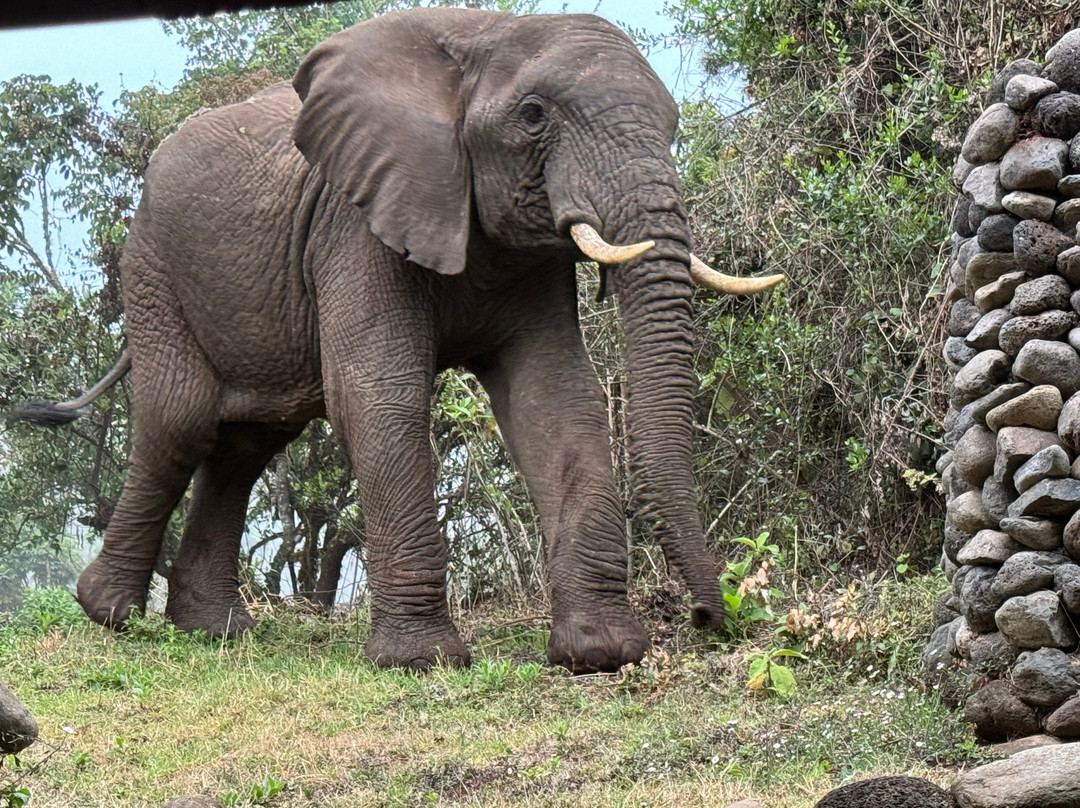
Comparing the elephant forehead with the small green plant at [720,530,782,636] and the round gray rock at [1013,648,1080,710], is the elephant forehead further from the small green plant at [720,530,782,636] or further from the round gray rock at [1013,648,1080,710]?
the round gray rock at [1013,648,1080,710]

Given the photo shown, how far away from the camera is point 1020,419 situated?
5.20m

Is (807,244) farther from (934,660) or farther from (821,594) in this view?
(934,660)

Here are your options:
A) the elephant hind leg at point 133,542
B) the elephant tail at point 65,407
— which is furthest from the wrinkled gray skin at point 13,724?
the elephant tail at point 65,407

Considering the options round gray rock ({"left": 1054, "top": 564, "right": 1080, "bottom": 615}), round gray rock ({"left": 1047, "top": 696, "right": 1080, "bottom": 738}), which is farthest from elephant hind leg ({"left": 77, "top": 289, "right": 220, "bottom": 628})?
round gray rock ({"left": 1047, "top": 696, "right": 1080, "bottom": 738})

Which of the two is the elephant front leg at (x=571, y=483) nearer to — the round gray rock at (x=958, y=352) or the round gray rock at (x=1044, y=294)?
the round gray rock at (x=958, y=352)

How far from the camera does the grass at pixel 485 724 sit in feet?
15.2

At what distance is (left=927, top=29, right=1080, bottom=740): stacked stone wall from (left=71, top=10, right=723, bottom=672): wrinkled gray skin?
4.59 feet

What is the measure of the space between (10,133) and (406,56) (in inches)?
291

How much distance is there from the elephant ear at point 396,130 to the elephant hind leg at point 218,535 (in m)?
2.00

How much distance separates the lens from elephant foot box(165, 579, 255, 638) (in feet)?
28.9

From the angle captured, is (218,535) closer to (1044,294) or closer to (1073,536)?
(1044,294)

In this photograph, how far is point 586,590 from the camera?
7.04m

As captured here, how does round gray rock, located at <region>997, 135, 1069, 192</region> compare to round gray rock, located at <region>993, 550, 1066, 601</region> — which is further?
round gray rock, located at <region>997, 135, 1069, 192</region>

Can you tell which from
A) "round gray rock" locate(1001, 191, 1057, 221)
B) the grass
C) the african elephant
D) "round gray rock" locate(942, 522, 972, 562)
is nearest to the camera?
the grass
